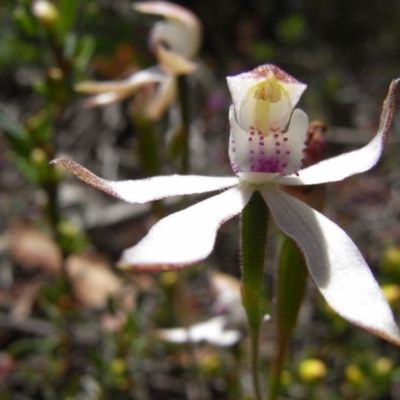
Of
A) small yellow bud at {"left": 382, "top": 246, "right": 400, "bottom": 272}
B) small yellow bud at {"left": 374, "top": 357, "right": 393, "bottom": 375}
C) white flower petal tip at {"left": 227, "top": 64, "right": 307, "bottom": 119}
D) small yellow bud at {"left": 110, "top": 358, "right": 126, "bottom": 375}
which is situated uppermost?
white flower petal tip at {"left": 227, "top": 64, "right": 307, "bottom": 119}

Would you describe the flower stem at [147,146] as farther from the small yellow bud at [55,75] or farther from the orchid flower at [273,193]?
the orchid flower at [273,193]

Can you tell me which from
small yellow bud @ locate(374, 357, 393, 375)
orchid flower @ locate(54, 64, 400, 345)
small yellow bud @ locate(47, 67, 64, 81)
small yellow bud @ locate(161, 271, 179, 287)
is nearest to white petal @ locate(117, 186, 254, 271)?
orchid flower @ locate(54, 64, 400, 345)

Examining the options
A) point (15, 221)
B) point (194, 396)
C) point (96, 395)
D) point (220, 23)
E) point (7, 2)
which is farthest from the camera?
point (220, 23)

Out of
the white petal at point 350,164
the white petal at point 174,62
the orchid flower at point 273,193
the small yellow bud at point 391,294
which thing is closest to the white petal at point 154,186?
the orchid flower at point 273,193

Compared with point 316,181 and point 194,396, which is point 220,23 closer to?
point 194,396

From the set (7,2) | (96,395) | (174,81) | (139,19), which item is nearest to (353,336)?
(96,395)

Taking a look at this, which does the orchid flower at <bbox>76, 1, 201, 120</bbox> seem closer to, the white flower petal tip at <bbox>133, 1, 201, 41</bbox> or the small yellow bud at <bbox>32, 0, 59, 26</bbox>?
the white flower petal tip at <bbox>133, 1, 201, 41</bbox>
